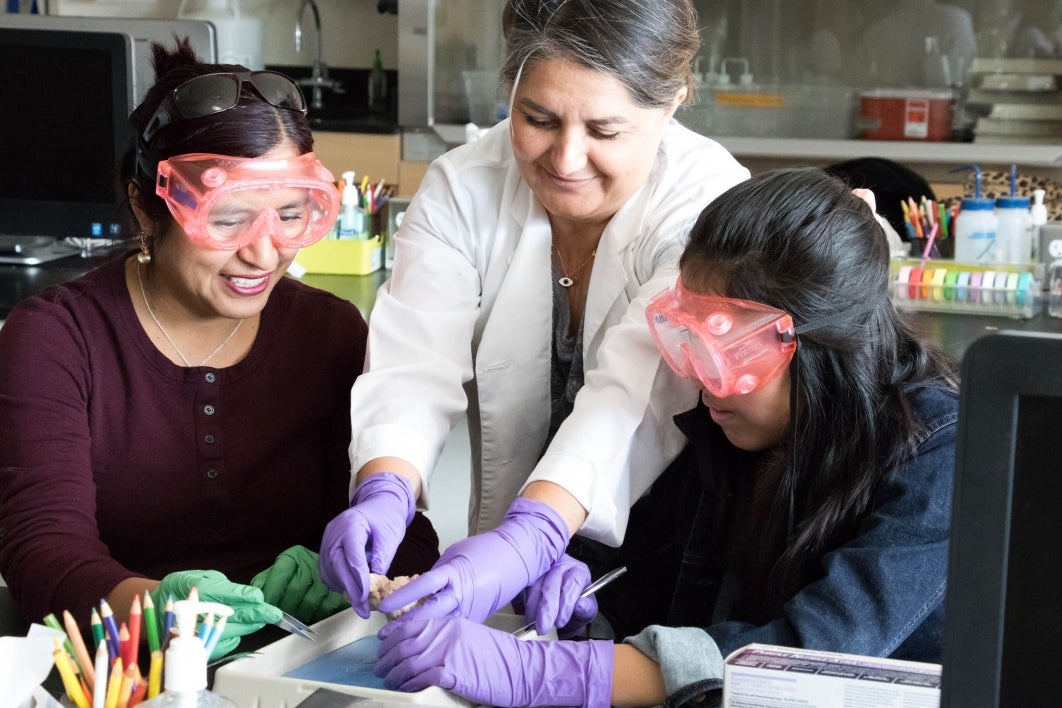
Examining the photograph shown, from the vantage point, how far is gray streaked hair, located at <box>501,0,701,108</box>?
1400mm

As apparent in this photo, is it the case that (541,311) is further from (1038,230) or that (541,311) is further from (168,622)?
(1038,230)

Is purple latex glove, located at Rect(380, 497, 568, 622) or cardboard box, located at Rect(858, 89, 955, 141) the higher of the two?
cardboard box, located at Rect(858, 89, 955, 141)

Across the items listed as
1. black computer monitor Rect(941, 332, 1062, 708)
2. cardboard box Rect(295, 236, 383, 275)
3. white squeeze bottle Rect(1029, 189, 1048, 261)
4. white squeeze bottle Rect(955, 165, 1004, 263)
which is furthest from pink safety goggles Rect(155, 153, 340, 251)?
white squeeze bottle Rect(1029, 189, 1048, 261)

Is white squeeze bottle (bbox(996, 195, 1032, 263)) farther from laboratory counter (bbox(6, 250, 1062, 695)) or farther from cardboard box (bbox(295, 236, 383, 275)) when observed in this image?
cardboard box (bbox(295, 236, 383, 275))

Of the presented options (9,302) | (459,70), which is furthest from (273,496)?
(459,70)

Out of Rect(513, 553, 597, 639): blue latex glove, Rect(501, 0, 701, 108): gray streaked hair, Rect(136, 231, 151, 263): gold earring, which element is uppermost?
Rect(501, 0, 701, 108): gray streaked hair

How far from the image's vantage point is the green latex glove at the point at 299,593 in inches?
53.1

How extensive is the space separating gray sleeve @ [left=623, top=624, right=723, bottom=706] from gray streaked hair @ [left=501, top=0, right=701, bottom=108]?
628 millimetres

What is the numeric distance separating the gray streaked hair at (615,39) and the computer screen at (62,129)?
1.60 meters

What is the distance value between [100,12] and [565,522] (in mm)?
3944

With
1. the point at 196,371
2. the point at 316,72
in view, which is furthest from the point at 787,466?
the point at 316,72

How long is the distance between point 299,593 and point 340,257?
64.8 inches

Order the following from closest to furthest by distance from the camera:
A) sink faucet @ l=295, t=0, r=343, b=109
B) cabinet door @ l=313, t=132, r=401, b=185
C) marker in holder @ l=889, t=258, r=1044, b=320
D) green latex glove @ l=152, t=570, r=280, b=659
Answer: green latex glove @ l=152, t=570, r=280, b=659, marker in holder @ l=889, t=258, r=1044, b=320, cabinet door @ l=313, t=132, r=401, b=185, sink faucet @ l=295, t=0, r=343, b=109

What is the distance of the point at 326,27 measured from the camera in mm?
4504
